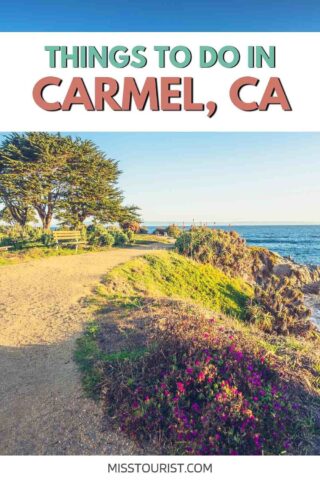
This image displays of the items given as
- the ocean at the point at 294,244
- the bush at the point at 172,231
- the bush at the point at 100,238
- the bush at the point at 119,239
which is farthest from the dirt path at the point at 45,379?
the bush at the point at 172,231

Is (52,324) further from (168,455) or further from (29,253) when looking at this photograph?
(29,253)

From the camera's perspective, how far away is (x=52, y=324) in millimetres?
7402

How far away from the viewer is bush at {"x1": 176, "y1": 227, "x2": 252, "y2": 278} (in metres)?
16.7

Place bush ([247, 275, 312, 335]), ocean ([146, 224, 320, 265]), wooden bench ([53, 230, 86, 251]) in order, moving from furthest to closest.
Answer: ocean ([146, 224, 320, 265]) < wooden bench ([53, 230, 86, 251]) < bush ([247, 275, 312, 335])

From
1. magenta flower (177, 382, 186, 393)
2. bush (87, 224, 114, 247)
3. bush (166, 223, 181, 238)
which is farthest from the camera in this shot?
bush (166, 223, 181, 238)

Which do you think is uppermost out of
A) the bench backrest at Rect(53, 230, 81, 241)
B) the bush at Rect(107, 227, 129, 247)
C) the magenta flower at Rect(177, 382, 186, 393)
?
the bench backrest at Rect(53, 230, 81, 241)

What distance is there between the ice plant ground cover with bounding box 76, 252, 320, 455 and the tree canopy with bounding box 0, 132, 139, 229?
76.8 ft

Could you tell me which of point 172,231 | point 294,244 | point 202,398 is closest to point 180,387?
point 202,398

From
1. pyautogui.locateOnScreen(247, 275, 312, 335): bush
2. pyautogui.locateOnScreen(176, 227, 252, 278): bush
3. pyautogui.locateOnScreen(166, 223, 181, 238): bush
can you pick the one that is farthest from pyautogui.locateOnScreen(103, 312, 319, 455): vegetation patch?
pyautogui.locateOnScreen(166, 223, 181, 238): bush

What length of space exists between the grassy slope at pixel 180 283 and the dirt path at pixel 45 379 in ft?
5.84

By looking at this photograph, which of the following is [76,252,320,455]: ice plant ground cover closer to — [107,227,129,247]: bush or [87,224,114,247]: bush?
[87,224,114,247]: bush

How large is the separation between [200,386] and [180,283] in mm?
9085

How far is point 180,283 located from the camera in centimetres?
1325

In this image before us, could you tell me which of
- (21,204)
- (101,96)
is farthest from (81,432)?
(21,204)
